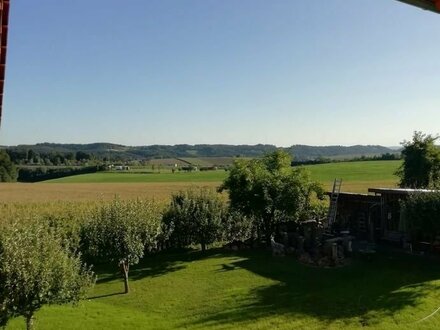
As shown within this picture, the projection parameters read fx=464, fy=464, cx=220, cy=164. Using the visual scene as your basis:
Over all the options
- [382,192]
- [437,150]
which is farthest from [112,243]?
[437,150]

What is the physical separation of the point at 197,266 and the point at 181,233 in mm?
6238

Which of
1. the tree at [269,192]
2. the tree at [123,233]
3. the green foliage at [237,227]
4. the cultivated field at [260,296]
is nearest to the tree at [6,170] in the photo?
the green foliage at [237,227]

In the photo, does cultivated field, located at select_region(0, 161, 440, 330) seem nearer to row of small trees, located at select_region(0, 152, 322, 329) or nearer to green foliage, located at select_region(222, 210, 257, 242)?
row of small trees, located at select_region(0, 152, 322, 329)

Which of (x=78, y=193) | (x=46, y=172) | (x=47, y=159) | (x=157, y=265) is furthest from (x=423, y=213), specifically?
(x=47, y=159)

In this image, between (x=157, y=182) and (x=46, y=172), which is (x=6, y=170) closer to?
(x=46, y=172)

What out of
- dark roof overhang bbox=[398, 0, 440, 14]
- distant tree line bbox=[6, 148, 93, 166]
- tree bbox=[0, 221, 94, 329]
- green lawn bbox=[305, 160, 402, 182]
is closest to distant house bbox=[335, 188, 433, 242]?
tree bbox=[0, 221, 94, 329]

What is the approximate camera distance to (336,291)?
24.3 metres

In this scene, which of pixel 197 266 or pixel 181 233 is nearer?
pixel 197 266

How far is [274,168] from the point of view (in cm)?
4050

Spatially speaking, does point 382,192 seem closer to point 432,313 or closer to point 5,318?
point 432,313

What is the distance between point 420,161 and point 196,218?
24753 millimetres

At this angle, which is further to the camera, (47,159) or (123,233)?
(47,159)

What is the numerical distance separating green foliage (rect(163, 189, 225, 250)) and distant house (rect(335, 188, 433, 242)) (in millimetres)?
9737

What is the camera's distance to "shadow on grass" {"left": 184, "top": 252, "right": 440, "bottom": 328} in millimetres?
21312
